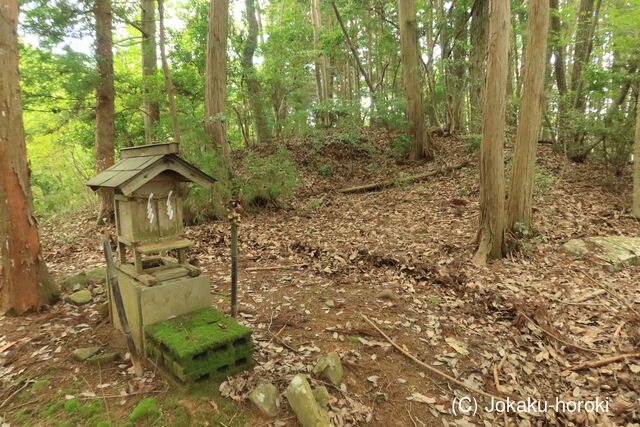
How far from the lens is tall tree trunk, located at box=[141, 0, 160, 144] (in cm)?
1024

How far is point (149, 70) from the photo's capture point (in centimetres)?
1202

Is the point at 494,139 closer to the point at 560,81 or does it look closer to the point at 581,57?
the point at 581,57

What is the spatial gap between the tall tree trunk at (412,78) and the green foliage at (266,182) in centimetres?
512

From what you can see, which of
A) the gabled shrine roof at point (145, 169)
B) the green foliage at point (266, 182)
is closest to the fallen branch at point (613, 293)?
the gabled shrine roof at point (145, 169)

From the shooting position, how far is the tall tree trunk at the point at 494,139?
5988 mm

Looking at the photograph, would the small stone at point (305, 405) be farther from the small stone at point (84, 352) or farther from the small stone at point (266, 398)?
the small stone at point (84, 352)

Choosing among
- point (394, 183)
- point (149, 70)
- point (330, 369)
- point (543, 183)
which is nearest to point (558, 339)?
point (330, 369)

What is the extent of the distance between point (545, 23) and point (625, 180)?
20.5ft

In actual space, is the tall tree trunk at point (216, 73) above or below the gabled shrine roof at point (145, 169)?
above

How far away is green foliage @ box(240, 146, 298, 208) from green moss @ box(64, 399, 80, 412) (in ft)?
21.6

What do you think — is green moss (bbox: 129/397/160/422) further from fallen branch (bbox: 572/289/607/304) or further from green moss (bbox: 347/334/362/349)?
fallen branch (bbox: 572/289/607/304)

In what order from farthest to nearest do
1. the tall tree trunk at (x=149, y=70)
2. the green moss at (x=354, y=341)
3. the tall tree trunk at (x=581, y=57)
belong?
the tall tree trunk at (x=581, y=57)
the tall tree trunk at (x=149, y=70)
the green moss at (x=354, y=341)

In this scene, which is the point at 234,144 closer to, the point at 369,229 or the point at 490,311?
the point at 369,229

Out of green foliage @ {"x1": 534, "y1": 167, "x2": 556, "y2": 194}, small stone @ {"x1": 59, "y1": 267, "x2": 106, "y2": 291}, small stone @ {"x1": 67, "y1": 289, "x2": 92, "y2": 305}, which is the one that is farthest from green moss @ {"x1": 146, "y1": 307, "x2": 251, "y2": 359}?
green foliage @ {"x1": 534, "y1": 167, "x2": 556, "y2": 194}
